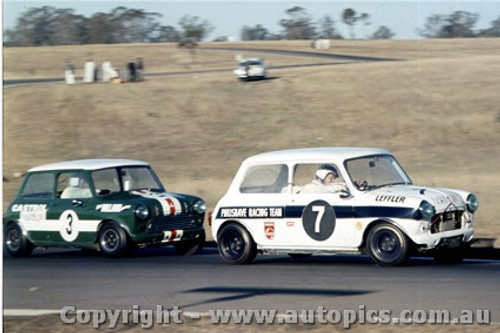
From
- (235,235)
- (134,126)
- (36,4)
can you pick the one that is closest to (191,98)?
(134,126)

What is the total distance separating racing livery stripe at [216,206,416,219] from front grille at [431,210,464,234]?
34cm

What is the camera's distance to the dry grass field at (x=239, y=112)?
13.0 metres

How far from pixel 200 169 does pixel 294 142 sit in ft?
4.94

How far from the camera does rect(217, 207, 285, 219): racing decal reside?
42.3ft

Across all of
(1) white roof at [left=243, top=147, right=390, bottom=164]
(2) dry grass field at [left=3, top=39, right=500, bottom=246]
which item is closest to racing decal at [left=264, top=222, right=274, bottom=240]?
(1) white roof at [left=243, top=147, right=390, bottom=164]

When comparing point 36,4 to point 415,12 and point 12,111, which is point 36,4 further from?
point 415,12

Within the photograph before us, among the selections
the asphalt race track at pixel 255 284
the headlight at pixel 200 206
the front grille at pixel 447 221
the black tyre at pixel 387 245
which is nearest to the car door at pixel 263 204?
the asphalt race track at pixel 255 284

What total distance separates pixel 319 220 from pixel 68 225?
12.9ft

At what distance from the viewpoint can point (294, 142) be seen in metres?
13.0

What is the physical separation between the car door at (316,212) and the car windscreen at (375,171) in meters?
0.19

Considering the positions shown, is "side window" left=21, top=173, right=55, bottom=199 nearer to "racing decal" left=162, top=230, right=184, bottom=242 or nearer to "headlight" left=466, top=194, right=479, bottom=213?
"racing decal" left=162, top=230, right=184, bottom=242

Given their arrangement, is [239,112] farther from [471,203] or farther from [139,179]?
[471,203]

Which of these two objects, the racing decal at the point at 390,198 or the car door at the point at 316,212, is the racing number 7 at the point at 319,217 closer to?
the car door at the point at 316,212

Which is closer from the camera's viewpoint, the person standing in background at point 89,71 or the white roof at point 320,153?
the white roof at point 320,153
